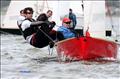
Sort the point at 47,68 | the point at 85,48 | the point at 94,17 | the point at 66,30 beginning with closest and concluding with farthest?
the point at 47,68 < the point at 85,48 < the point at 66,30 < the point at 94,17

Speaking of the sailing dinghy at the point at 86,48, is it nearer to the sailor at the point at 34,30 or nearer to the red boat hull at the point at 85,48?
the red boat hull at the point at 85,48

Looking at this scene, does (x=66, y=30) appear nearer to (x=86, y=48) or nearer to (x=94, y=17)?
(x=94, y=17)

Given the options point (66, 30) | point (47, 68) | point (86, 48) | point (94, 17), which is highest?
point (94, 17)

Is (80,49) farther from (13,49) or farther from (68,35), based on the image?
(13,49)

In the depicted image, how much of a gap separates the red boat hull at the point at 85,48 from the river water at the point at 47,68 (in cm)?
24

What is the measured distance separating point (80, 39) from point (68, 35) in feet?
3.39

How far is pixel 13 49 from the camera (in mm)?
15844

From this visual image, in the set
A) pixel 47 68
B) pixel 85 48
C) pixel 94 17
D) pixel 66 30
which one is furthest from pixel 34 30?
pixel 47 68

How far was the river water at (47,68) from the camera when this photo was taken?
34.1ft

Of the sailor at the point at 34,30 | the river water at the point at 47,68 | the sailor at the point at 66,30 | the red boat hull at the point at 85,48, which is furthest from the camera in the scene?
the sailor at the point at 66,30

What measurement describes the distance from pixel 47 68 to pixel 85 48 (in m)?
1.16

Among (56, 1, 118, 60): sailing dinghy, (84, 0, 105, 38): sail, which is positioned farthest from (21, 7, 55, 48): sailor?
(84, 0, 105, 38): sail

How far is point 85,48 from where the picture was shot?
12266 mm

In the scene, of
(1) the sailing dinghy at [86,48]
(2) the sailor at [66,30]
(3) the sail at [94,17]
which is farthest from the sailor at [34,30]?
(3) the sail at [94,17]
